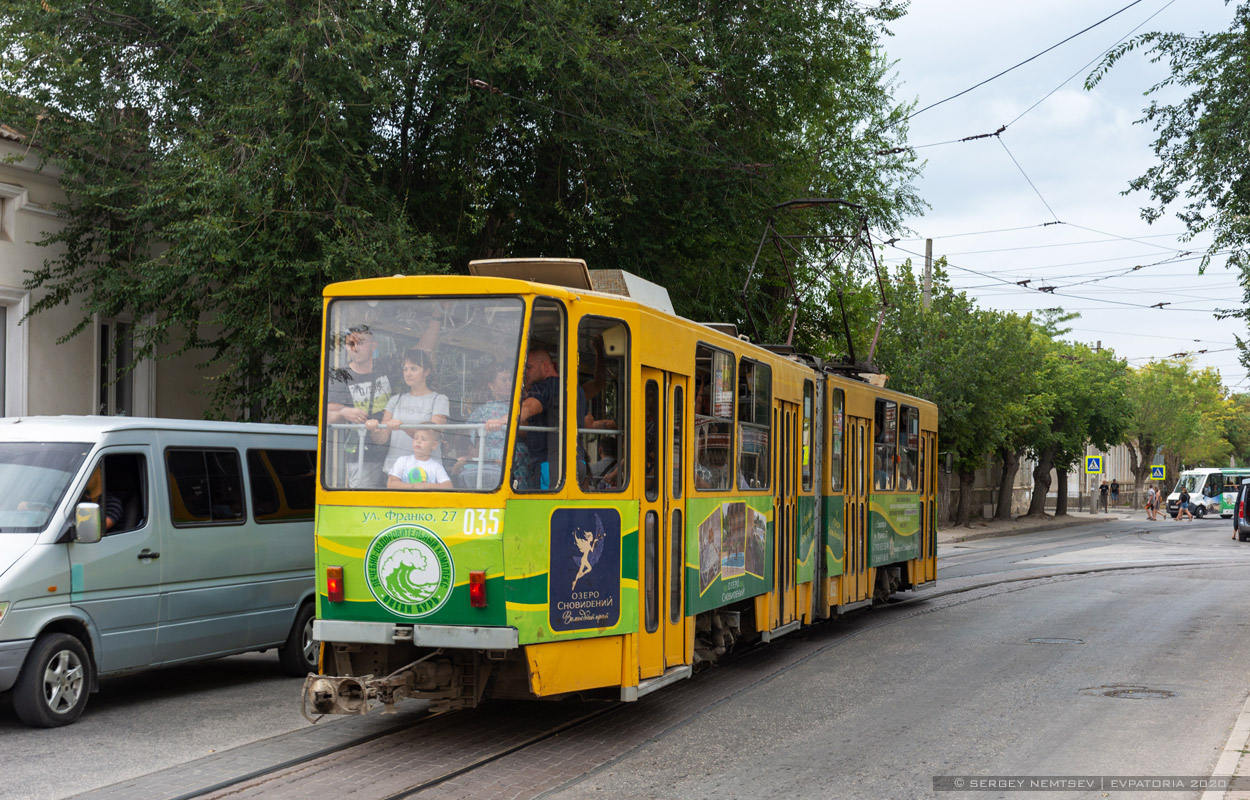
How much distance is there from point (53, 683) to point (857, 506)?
9198 millimetres

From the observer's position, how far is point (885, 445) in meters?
15.9

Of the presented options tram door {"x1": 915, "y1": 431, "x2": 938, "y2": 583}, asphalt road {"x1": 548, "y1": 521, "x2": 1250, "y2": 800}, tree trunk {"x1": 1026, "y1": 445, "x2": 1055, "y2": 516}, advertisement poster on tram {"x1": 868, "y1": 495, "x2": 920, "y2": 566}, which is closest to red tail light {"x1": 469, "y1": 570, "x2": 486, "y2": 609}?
asphalt road {"x1": 548, "y1": 521, "x2": 1250, "y2": 800}

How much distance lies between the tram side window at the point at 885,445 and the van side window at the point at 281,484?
24.1ft

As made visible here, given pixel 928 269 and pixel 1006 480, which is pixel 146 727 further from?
pixel 1006 480

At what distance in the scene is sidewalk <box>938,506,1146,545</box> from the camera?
38.7 meters

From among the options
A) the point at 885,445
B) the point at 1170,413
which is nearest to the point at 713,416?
the point at 885,445

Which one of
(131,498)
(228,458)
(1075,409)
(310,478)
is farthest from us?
(1075,409)

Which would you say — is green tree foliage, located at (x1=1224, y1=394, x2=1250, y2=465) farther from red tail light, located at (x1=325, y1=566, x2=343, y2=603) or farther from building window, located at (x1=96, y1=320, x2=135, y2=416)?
red tail light, located at (x1=325, y1=566, x2=343, y2=603)

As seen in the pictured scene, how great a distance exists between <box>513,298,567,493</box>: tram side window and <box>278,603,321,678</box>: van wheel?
14.1ft

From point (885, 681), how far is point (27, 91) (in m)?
12.8

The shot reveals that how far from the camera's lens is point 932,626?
14898 mm

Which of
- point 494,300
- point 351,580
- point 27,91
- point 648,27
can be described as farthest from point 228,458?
point 648,27

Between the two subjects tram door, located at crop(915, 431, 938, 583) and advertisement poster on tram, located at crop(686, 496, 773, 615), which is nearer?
advertisement poster on tram, located at crop(686, 496, 773, 615)

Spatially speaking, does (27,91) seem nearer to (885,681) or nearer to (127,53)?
(127,53)
